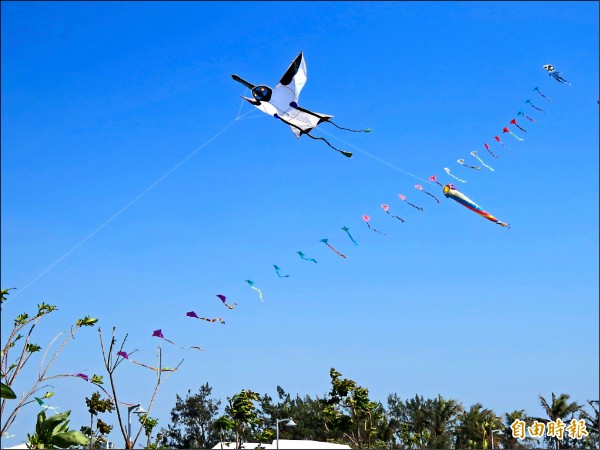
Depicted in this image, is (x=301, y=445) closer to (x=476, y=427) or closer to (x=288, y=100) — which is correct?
(x=476, y=427)

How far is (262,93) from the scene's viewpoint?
19734 mm

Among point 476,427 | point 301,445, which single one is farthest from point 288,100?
point 476,427

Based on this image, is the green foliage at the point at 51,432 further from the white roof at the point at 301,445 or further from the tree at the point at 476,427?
the tree at the point at 476,427

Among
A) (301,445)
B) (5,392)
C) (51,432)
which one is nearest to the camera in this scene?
(5,392)

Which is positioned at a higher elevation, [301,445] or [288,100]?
[288,100]

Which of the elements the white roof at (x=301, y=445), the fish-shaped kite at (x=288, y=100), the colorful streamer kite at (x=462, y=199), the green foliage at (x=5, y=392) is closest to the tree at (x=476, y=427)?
the white roof at (x=301, y=445)

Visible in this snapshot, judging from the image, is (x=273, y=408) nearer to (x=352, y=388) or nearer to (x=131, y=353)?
(x=352, y=388)

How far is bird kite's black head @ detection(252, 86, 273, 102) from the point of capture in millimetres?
19656

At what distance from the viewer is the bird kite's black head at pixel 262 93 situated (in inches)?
774

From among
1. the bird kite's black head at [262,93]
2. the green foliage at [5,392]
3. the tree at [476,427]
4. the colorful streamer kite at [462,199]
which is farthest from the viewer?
the tree at [476,427]

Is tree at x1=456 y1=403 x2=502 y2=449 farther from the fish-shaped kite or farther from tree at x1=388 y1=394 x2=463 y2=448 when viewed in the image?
the fish-shaped kite

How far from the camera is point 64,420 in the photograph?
42.1 feet

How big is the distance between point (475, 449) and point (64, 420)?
169ft

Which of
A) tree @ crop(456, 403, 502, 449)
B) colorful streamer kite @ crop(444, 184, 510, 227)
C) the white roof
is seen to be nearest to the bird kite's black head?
colorful streamer kite @ crop(444, 184, 510, 227)
